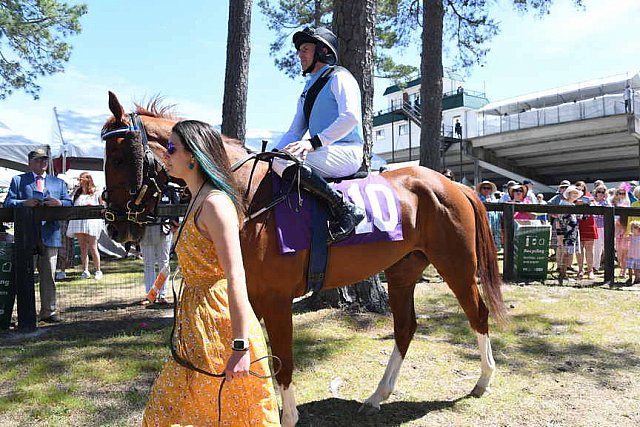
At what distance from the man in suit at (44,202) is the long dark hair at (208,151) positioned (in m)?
4.43

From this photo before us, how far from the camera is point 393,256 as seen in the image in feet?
12.7

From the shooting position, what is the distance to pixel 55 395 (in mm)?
3791

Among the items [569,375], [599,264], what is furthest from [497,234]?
[569,375]

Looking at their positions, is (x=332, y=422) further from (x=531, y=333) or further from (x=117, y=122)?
(x=531, y=333)

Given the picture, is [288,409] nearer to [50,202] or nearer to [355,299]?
[355,299]

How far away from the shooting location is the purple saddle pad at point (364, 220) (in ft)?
10.3

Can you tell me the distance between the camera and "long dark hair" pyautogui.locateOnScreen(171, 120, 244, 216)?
215 cm

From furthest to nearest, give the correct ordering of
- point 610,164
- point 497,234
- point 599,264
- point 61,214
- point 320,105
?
1. point 610,164
2. point 497,234
3. point 599,264
4. point 61,214
5. point 320,105

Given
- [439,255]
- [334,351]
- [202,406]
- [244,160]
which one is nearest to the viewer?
[202,406]

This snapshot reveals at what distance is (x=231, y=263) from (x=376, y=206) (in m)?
1.86

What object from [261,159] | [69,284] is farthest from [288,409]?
[69,284]

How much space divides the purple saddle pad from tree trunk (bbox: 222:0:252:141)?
209 inches

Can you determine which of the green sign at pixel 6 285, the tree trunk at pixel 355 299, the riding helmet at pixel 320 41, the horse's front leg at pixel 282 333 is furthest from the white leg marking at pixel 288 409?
the green sign at pixel 6 285

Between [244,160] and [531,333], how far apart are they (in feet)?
13.9
